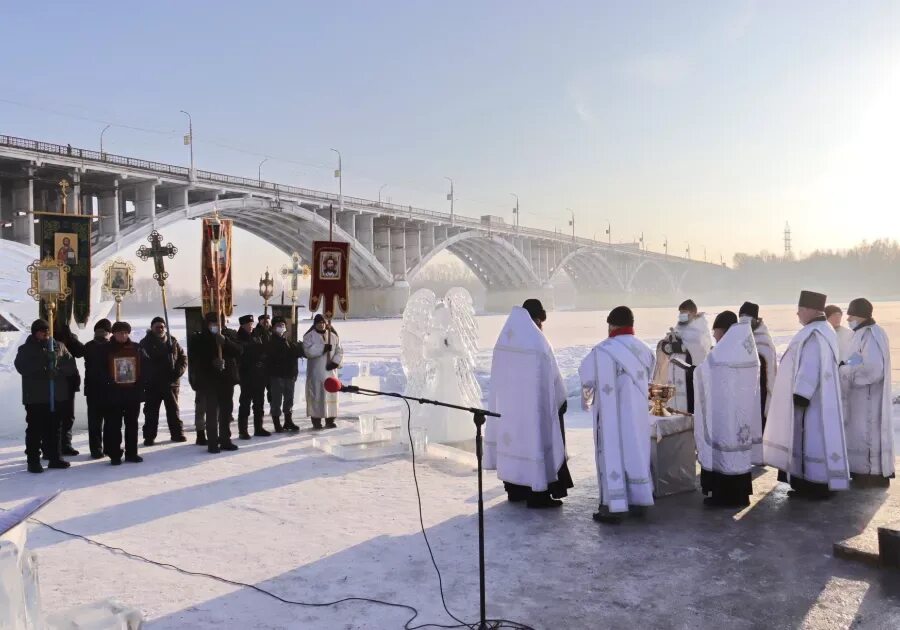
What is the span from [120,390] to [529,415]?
162 inches

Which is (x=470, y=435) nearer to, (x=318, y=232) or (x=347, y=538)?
(x=347, y=538)

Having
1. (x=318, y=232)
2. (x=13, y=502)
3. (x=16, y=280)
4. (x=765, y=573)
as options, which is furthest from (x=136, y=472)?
(x=318, y=232)

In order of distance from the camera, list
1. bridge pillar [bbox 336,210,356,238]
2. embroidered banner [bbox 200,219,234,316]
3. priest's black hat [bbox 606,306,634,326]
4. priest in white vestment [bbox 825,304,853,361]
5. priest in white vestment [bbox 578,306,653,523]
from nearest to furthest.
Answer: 1. priest in white vestment [bbox 578,306,653,523]
2. priest's black hat [bbox 606,306,634,326]
3. priest in white vestment [bbox 825,304,853,361]
4. embroidered banner [bbox 200,219,234,316]
5. bridge pillar [bbox 336,210,356,238]

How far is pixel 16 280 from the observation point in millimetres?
13438

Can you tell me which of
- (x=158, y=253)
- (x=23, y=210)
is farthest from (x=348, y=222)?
(x=158, y=253)

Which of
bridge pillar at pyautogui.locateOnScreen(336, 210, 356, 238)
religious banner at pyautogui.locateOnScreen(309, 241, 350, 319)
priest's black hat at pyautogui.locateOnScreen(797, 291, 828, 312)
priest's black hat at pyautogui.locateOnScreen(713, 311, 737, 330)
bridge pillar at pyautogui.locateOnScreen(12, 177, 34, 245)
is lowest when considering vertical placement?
priest's black hat at pyautogui.locateOnScreen(713, 311, 737, 330)

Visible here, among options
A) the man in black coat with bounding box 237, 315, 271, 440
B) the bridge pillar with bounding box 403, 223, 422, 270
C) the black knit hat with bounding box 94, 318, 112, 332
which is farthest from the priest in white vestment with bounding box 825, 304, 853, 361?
the bridge pillar with bounding box 403, 223, 422, 270

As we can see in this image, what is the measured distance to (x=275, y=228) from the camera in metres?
43.1

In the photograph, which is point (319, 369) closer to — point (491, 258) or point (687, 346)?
point (687, 346)

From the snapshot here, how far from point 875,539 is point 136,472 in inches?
233

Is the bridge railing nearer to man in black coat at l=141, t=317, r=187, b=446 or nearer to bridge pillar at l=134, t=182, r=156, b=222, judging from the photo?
bridge pillar at l=134, t=182, r=156, b=222

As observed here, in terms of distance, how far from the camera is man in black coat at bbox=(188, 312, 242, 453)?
733 centimetres

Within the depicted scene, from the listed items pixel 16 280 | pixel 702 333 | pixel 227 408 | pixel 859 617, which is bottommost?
pixel 859 617

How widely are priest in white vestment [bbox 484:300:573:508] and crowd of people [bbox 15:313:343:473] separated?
3432mm
